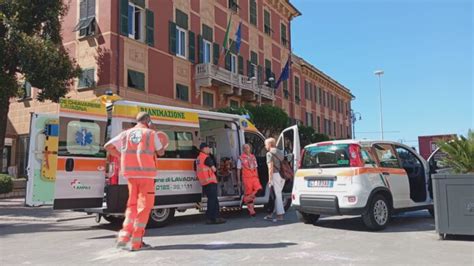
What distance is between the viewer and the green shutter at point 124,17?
2211 cm

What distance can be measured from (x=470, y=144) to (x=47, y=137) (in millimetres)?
7286

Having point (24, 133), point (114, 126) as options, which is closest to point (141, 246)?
point (114, 126)

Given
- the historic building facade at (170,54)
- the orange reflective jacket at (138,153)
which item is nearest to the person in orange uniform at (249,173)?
the orange reflective jacket at (138,153)

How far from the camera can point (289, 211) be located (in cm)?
1161

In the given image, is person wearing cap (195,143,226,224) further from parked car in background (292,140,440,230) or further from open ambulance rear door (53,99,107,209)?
open ambulance rear door (53,99,107,209)

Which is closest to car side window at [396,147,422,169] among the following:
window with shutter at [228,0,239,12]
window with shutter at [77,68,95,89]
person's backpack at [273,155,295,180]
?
person's backpack at [273,155,295,180]

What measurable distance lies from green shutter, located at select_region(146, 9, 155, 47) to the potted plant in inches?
749

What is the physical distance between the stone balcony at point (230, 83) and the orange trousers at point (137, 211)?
2096 cm

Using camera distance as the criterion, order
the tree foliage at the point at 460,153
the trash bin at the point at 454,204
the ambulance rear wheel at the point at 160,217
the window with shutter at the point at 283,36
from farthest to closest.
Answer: the window with shutter at the point at 283,36
the ambulance rear wheel at the point at 160,217
the tree foliage at the point at 460,153
the trash bin at the point at 454,204

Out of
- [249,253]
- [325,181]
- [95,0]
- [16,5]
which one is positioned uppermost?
[95,0]

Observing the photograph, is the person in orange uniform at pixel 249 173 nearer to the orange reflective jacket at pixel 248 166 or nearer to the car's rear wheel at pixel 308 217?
the orange reflective jacket at pixel 248 166

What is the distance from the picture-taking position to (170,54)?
83.4ft

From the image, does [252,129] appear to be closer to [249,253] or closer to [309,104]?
[249,253]

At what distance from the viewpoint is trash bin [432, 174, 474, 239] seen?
22.7 ft
